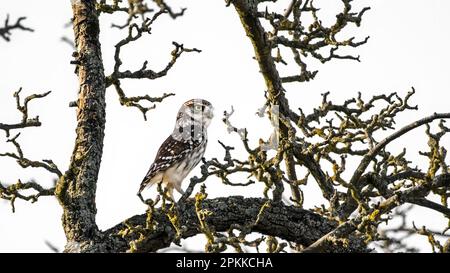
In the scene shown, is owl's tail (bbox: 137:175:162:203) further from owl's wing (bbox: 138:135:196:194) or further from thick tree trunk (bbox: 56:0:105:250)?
thick tree trunk (bbox: 56:0:105:250)

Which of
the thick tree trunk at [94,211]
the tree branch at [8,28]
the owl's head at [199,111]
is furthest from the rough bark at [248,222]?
the owl's head at [199,111]

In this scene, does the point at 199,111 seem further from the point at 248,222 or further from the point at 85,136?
the point at 248,222

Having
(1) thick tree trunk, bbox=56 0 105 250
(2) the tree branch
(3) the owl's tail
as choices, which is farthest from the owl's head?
(2) the tree branch

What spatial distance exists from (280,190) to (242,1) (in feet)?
5.66

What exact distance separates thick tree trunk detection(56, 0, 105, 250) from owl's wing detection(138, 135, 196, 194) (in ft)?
9.19

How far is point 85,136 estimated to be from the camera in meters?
6.04

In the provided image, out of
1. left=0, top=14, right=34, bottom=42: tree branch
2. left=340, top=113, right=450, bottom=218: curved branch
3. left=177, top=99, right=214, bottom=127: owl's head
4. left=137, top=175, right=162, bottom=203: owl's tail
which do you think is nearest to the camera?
left=0, top=14, right=34, bottom=42: tree branch

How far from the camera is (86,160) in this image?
592 cm

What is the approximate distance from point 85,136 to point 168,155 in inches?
126

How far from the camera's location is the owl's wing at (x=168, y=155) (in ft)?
29.5

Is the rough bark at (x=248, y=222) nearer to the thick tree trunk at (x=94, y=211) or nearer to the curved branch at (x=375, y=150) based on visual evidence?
the thick tree trunk at (x=94, y=211)

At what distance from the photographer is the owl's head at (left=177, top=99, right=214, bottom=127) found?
386 inches

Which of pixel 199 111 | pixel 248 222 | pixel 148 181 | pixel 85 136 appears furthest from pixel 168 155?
pixel 248 222
